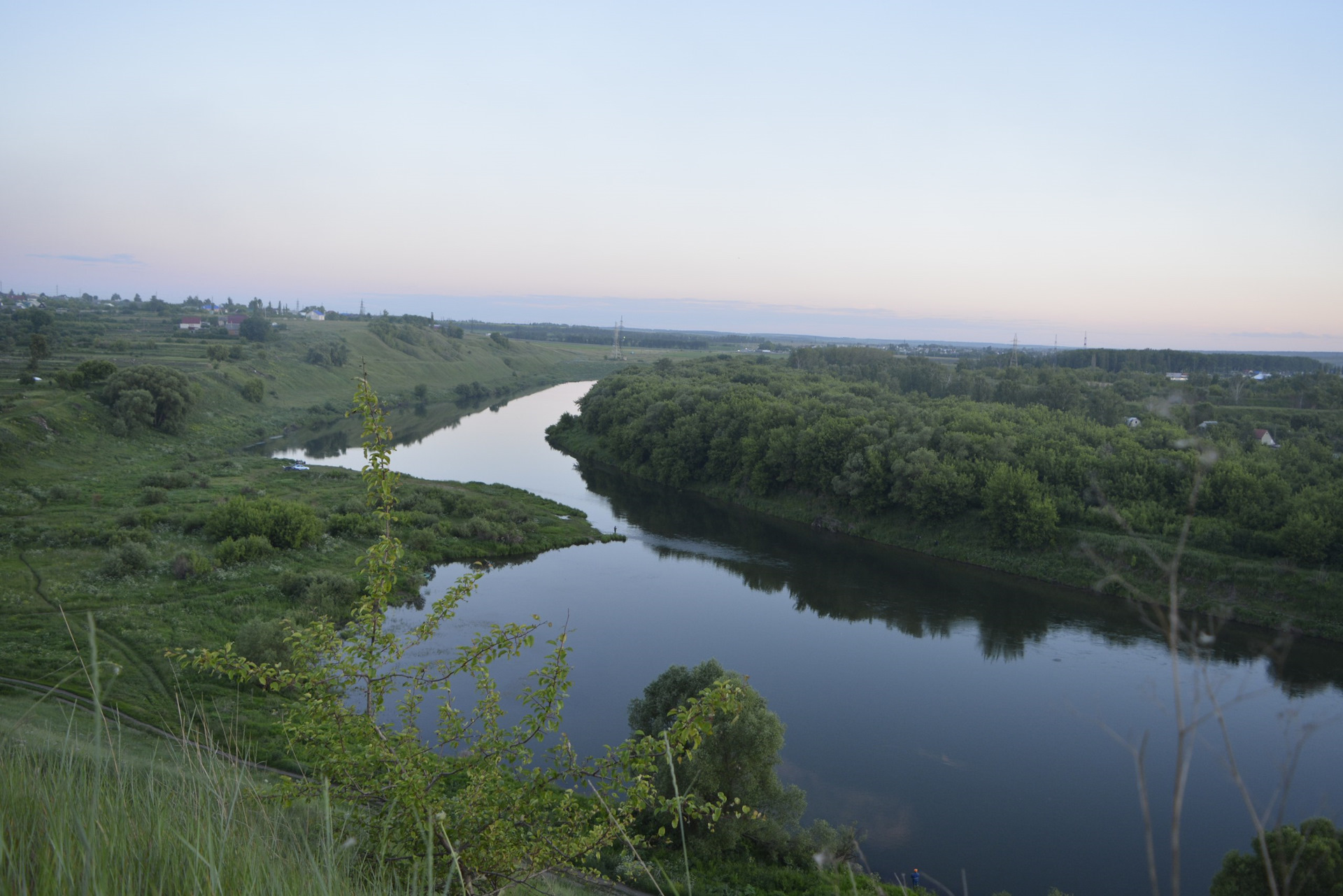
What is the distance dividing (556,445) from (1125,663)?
44839 mm

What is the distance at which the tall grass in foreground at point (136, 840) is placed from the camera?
7.94 feet

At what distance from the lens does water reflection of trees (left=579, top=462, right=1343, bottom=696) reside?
2566 centimetres

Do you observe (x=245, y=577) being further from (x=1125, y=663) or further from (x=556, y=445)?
(x=556, y=445)

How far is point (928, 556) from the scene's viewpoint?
3562 cm

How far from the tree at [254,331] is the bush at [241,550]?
2695 inches

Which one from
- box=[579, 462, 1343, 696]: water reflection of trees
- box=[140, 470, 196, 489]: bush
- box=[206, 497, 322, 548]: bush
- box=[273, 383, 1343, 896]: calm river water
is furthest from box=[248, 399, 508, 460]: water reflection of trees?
box=[273, 383, 1343, 896]: calm river water

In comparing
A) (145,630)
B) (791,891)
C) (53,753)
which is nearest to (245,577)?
(145,630)

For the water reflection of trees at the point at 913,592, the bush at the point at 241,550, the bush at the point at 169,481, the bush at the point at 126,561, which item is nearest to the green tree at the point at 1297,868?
the water reflection of trees at the point at 913,592

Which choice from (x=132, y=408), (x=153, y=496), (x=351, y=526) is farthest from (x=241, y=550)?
(x=132, y=408)

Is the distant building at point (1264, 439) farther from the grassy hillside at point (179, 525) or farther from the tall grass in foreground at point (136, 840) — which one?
the tall grass in foreground at point (136, 840)

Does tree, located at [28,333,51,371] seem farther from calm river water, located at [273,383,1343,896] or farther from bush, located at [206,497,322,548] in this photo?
calm river water, located at [273,383,1343,896]

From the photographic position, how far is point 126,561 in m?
25.0

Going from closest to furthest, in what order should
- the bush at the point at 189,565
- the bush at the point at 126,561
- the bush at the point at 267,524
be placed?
1. the bush at the point at 126,561
2. the bush at the point at 189,565
3. the bush at the point at 267,524

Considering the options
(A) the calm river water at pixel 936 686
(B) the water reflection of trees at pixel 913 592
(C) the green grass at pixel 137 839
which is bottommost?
(A) the calm river water at pixel 936 686
